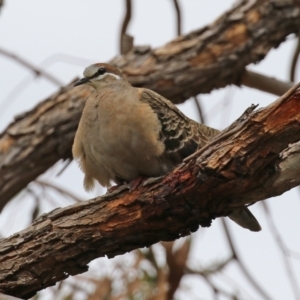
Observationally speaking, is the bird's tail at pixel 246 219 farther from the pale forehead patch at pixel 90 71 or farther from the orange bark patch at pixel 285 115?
the pale forehead patch at pixel 90 71

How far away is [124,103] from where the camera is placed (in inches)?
159

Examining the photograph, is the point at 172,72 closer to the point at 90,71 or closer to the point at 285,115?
the point at 90,71

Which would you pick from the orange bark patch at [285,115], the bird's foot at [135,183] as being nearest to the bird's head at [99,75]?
the bird's foot at [135,183]

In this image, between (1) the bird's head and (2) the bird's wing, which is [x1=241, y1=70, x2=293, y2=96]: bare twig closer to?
(1) the bird's head

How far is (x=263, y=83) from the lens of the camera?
5.73 metres

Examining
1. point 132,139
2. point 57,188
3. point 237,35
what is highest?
point 237,35

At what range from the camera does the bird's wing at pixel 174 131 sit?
3969 millimetres

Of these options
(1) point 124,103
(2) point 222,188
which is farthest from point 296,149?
(1) point 124,103

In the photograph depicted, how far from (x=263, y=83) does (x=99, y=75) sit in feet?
4.93

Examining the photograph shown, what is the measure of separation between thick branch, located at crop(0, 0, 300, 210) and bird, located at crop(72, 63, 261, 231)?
1.11 m

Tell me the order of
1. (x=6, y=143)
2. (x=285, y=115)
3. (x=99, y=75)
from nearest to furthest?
(x=285, y=115), (x=99, y=75), (x=6, y=143)

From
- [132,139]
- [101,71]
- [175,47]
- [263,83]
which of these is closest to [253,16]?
[263,83]

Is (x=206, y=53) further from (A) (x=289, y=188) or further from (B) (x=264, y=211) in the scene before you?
(A) (x=289, y=188)

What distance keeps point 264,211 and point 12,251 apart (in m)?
1.85
